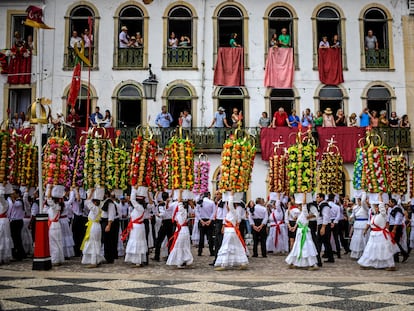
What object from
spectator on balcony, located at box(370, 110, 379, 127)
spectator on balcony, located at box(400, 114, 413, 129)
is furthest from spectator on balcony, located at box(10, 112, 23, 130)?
spectator on balcony, located at box(400, 114, 413, 129)

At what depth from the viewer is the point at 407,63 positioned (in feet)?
85.2

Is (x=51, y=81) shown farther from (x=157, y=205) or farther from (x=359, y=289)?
(x=359, y=289)

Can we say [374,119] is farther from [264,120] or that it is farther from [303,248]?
[303,248]

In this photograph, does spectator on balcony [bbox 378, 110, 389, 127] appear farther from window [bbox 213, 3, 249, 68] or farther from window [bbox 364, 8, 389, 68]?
window [bbox 213, 3, 249, 68]

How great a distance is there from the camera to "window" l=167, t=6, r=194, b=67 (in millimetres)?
25922

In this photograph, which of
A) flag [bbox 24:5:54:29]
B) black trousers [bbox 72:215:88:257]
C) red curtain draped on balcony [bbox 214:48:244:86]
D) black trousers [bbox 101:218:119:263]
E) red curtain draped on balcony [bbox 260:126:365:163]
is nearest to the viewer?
black trousers [bbox 101:218:119:263]

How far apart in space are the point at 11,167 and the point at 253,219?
7.24 metres

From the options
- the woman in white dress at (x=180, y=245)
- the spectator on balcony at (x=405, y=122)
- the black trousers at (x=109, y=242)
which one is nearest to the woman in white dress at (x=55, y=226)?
the black trousers at (x=109, y=242)

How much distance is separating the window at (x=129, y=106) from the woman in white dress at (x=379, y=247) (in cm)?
1505

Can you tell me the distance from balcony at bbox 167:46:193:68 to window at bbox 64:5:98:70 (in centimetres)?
368

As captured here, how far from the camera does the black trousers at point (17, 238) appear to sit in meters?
14.5

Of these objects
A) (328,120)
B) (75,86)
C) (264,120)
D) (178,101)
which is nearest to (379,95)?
(328,120)

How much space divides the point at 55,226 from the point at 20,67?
14.7m

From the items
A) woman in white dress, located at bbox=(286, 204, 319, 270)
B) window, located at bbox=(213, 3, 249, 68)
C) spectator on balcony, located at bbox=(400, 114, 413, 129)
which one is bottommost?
woman in white dress, located at bbox=(286, 204, 319, 270)
